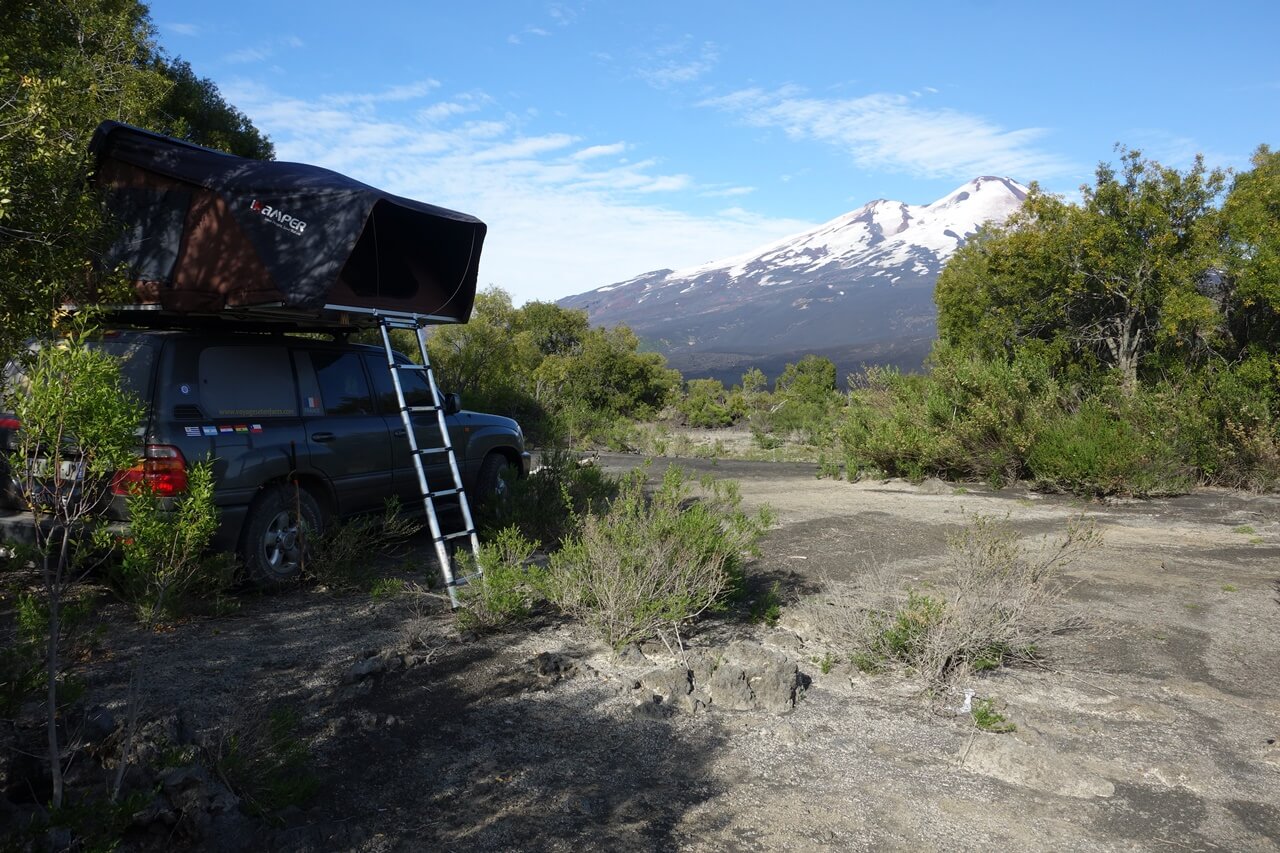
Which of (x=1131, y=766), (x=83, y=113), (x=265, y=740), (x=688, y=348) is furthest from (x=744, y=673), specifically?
(x=688, y=348)

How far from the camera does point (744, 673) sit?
192 inches

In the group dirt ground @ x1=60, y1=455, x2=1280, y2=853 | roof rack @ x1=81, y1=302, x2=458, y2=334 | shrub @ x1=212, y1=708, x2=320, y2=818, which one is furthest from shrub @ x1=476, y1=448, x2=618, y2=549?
shrub @ x1=212, y1=708, x2=320, y2=818

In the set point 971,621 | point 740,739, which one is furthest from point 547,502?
point 740,739

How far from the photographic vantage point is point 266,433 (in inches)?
264

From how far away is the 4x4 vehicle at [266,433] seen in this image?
6129 millimetres

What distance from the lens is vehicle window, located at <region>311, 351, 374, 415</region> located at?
7.45 metres

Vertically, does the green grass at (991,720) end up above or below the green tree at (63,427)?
below

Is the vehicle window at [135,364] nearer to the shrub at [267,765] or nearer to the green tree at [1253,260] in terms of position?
the shrub at [267,765]

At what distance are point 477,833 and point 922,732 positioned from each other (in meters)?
2.20

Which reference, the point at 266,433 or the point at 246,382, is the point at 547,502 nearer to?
the point at 266,433

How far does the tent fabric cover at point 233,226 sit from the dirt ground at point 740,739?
2.07 metres

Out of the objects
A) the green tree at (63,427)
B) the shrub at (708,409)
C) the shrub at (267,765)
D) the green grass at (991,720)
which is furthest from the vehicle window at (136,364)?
the shrub at (708,409)

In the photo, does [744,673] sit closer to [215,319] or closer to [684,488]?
[684,488]

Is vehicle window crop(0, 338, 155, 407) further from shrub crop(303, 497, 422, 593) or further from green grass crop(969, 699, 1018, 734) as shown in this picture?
green grass crop(969, 699, 1018, 734)
